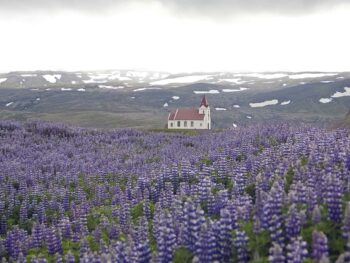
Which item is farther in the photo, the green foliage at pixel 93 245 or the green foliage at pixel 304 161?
the green foliage at pixel 304 161

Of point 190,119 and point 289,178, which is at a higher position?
point 289,178

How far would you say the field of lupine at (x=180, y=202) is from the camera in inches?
332

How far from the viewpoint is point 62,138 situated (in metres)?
33.2

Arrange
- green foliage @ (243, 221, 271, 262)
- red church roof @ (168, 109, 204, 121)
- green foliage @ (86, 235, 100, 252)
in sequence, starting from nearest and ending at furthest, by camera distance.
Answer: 1. green foliage @ (243, 221, 271, 262)
2. green foliage @ (86, 235, 100, 252)
3. red church roof @ (168, 109, 204, 121)

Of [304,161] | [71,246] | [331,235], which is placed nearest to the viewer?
[331,235]

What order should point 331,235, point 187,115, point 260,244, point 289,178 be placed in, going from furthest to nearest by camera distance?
point 187,115, point 289,178, point 260,244, point 331,235

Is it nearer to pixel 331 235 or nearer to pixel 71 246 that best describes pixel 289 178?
pixel 331 235

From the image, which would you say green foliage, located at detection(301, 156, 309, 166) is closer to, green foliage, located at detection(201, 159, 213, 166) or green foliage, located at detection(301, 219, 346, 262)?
green foliage, located at detection(301, 219, 346, 262)

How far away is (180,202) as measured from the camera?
10.7 metres

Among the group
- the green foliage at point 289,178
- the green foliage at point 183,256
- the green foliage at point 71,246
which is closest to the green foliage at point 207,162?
the green foliage at point 289,178

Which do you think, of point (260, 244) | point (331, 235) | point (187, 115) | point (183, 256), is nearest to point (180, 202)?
point (183, 256)

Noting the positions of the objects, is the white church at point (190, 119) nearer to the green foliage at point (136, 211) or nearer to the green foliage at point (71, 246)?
the green foliage at point (136, 211)

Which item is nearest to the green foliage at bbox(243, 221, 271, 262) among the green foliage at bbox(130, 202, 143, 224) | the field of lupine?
the field of lupine

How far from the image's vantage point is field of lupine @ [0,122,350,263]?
332 inches
